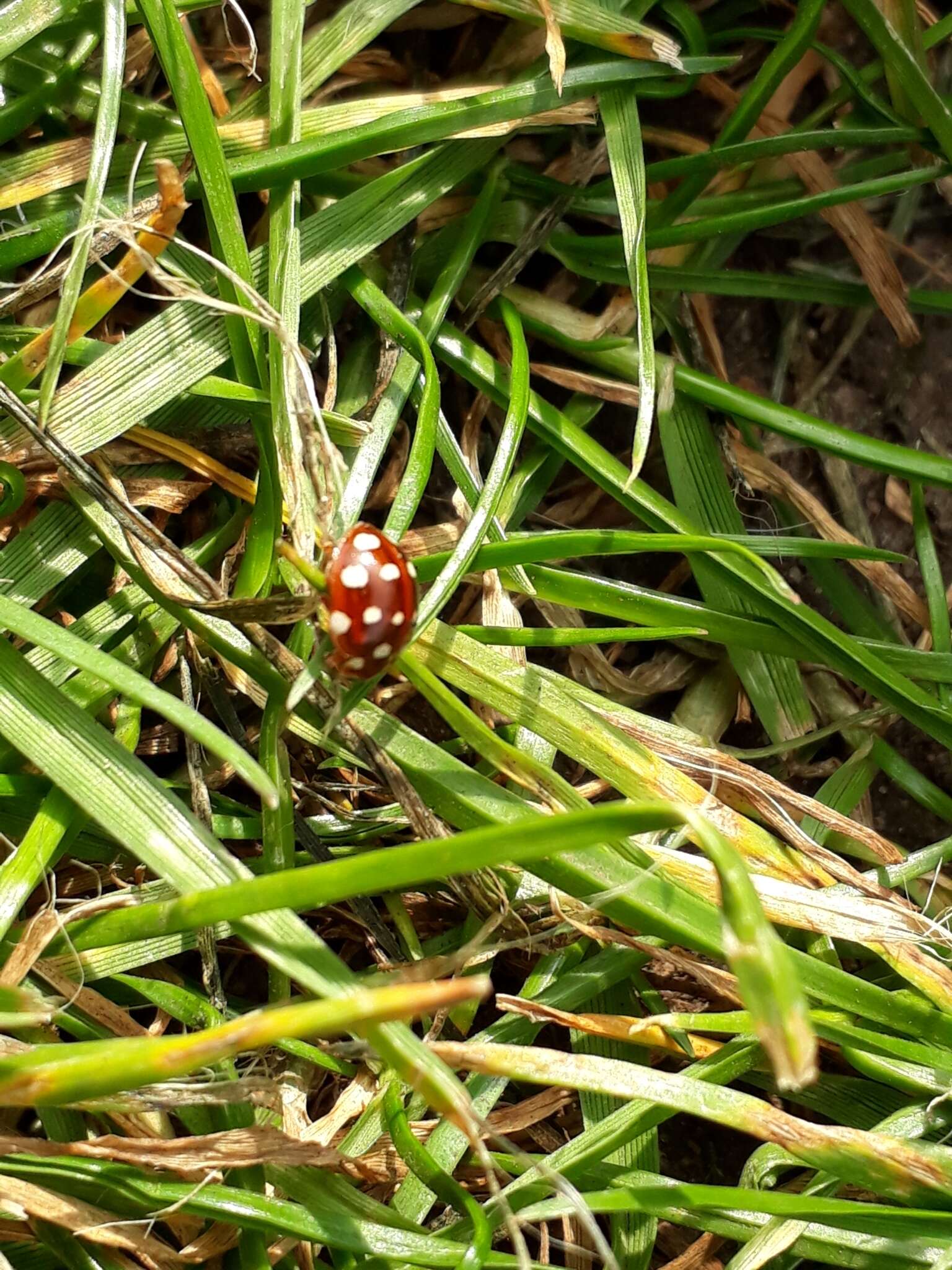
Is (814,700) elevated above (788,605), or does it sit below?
below

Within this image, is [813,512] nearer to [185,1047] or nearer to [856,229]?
[856,229]

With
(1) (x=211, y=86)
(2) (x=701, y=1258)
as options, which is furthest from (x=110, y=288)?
(2) (x=701, y=1258)

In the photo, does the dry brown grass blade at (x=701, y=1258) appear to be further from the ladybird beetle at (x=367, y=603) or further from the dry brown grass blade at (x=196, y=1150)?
the ladybird beetle at (x=367, y=603)

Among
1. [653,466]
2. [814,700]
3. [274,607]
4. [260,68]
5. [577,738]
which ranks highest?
[260,68]

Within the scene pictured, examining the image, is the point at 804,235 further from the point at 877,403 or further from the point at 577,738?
the point at 577,738

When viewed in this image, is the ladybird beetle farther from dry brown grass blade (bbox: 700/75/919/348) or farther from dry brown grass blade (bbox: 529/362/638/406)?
dry brown grass blade (bbox: 700/75/919/348)

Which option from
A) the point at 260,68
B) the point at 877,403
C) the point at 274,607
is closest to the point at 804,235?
the point at 877,403

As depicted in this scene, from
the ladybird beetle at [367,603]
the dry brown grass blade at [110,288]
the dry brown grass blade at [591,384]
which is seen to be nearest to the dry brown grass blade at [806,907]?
the ladybird beetle at [367,603]

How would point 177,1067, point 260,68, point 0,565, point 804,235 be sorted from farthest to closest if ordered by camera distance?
point 804,235, point 260,68, point 0,565, point 177,1067
